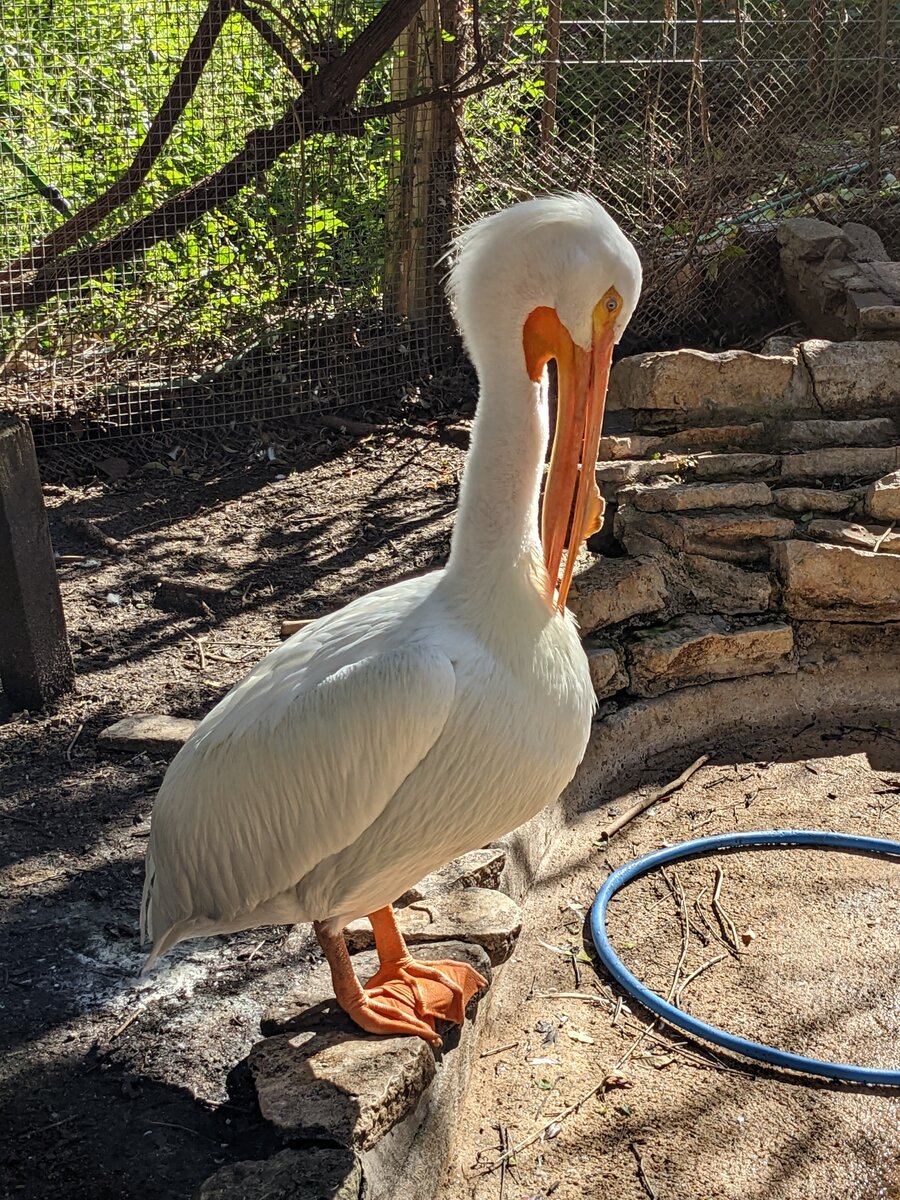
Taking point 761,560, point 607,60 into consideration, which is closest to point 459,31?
point 607,60

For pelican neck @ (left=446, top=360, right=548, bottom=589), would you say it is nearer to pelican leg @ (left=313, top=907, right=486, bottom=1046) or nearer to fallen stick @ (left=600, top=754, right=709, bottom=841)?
pelican leg @ (left=313, top=907, right=486, bottom=1046)

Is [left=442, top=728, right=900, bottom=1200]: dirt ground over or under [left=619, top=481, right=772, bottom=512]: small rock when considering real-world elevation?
under

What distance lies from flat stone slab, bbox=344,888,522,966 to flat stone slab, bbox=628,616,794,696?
1.30m

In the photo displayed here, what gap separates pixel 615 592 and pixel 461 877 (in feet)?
4.48

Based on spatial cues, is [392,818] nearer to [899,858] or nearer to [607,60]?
[899,858]

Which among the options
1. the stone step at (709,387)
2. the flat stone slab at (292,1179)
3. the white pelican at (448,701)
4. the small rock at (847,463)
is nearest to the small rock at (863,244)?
the stone step at (709,387)

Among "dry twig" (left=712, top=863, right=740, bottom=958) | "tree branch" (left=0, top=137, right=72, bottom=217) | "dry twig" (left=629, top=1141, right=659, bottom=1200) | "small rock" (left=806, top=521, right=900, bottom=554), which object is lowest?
"dry twig" (left=712, top=863, right=740, bottom=958)

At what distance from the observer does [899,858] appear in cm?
353

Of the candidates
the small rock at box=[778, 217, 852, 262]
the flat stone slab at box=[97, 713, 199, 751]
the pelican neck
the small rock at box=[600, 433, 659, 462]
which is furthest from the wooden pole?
the small rock at box=[778, 217, 852, 262]

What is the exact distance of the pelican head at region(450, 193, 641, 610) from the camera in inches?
88.5

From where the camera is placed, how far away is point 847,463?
14.9 ft

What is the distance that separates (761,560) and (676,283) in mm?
2418

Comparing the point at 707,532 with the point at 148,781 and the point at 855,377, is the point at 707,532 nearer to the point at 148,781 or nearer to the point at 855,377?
the point at 855,377

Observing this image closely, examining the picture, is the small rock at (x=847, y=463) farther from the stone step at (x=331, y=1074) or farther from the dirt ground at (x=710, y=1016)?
the stone step at (x=331, y=1074)
